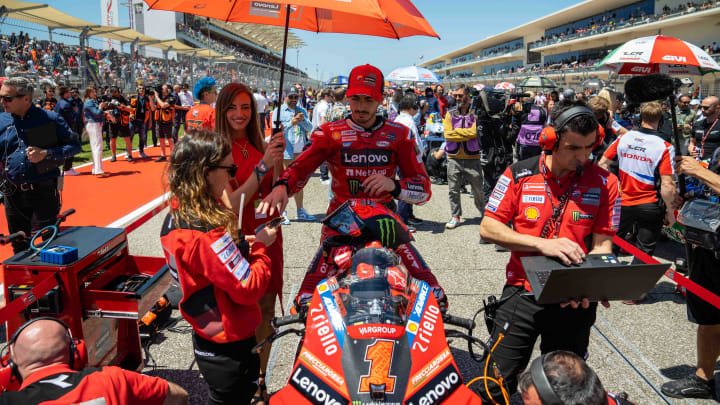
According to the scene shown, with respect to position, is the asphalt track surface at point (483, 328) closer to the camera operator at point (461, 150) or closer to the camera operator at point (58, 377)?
the camera operator at point (461, 150)

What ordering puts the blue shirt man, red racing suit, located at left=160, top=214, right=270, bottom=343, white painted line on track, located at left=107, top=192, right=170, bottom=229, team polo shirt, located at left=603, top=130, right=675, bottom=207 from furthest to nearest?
the blue shirt man < white painted line on track, located at left=107, top=192, right=170, bottom=229 < team polo shirt, located at left=603, top=130, right=675, bottom=207 < red racing suit, located at left=160, top=214, right=270, bottom=343

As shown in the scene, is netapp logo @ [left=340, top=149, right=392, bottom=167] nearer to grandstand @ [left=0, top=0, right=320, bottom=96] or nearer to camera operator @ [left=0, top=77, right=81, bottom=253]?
camera operator @ [left=0, top=77, right=81, bottom=253]

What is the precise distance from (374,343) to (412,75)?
16.9 metres

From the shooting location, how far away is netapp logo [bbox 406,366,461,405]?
1771mm

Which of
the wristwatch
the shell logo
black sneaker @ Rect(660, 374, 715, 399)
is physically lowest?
black sneaker @ Rect(660, 374, 715, 399)

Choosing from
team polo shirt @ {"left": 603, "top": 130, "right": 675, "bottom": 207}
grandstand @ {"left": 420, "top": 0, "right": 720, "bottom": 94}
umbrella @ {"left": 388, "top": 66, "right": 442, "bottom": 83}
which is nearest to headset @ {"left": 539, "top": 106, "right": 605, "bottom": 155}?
team polo shirt @ {"left": 603, "top": 130, "right": 675, "bottom": 207}

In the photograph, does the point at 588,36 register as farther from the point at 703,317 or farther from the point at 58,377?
the point at 58,377

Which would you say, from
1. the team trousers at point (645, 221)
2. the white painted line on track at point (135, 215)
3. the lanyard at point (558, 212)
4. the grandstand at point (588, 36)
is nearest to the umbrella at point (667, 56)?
the team trousers at point (645, 221)

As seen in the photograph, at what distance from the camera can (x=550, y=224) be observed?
2.70 m

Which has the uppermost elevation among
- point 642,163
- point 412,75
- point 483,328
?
point 412,75

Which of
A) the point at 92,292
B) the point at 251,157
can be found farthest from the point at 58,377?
the point at 251,157

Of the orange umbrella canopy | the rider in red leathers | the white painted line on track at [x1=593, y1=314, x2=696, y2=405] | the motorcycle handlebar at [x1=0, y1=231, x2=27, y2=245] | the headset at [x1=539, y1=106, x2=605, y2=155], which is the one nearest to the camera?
the headset at [x1=539, y1=106, x2=605, y2=155]

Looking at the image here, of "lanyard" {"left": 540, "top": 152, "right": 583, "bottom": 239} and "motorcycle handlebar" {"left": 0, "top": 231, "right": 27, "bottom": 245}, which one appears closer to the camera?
"lanyard" {"left": 540, "top": 152, "right": 583, "bottom": 239}

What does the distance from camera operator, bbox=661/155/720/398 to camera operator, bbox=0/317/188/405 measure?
12.1 feet
